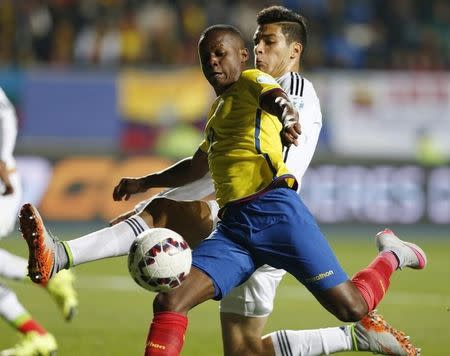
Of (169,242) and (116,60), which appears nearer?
(169,242)

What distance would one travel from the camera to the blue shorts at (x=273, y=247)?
17.1 feet

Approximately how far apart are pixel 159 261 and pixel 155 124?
35.5ft

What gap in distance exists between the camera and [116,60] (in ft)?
55.7

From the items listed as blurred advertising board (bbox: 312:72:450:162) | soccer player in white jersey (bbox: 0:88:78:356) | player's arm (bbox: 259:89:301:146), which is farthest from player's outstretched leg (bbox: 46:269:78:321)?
blurred advertising board (bbox: 312:72:450:162)

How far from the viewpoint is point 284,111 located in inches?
192

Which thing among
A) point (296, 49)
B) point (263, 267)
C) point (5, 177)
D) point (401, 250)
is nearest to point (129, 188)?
point (263, 267)

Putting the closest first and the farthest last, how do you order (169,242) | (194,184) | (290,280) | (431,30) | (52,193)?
1. (169,242)
2. (194,184)
3. (290,280)
4. (52,193)
5. (431,30)

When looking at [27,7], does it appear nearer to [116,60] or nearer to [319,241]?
[116,60]

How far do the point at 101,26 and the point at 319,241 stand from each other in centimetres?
1262

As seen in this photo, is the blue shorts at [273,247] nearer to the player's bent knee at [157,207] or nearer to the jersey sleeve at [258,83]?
the jersey sleeve at [258,83]

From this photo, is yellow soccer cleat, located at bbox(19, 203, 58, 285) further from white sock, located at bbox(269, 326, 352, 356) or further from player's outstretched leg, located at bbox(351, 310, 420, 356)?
player's outstretched leg, located at bbox(351, 310, 420, 356)

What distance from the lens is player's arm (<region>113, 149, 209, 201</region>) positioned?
609cm

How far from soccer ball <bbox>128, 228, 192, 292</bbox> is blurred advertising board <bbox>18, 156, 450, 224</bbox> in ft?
32.6

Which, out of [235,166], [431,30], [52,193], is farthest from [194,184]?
[431,30]
